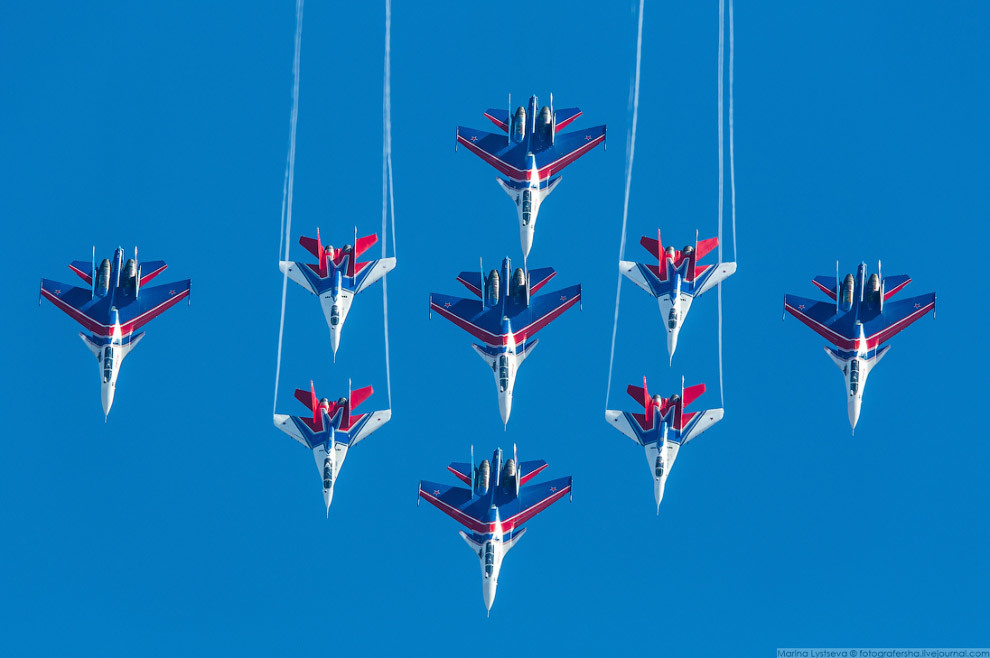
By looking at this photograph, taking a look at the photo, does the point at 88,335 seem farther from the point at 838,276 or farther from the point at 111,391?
the point at 838,276

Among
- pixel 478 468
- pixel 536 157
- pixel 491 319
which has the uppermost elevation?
pixel 536 157

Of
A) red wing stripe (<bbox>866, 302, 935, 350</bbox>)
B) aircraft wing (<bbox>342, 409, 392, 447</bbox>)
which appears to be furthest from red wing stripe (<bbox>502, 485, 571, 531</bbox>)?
red wing stripe (<bbox>866, 302, 935, 350</bbox>)

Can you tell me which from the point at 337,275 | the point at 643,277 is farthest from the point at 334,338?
the point at 643,277

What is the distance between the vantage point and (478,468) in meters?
92.1

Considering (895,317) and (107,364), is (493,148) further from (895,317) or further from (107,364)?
(107,364)

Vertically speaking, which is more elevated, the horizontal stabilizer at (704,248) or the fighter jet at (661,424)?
the horizontal stabilizer at (704,248)

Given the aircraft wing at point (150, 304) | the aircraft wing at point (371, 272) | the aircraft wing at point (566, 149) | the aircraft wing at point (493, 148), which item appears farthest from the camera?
the aircraft wing at point (150, 304)

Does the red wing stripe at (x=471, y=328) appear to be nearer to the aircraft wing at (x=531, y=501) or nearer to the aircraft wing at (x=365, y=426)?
the aircraft wing at (x=365, y=426)

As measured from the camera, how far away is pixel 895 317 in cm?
9412

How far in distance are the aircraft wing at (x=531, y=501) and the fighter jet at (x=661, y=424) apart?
10.0 ft

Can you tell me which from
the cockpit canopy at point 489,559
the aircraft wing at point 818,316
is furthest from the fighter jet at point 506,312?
the aircraft wing at point 818,316

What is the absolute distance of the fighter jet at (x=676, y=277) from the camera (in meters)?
93.6

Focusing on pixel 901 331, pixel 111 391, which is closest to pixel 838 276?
pixel 901 331

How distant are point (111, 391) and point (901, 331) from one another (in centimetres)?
3035
